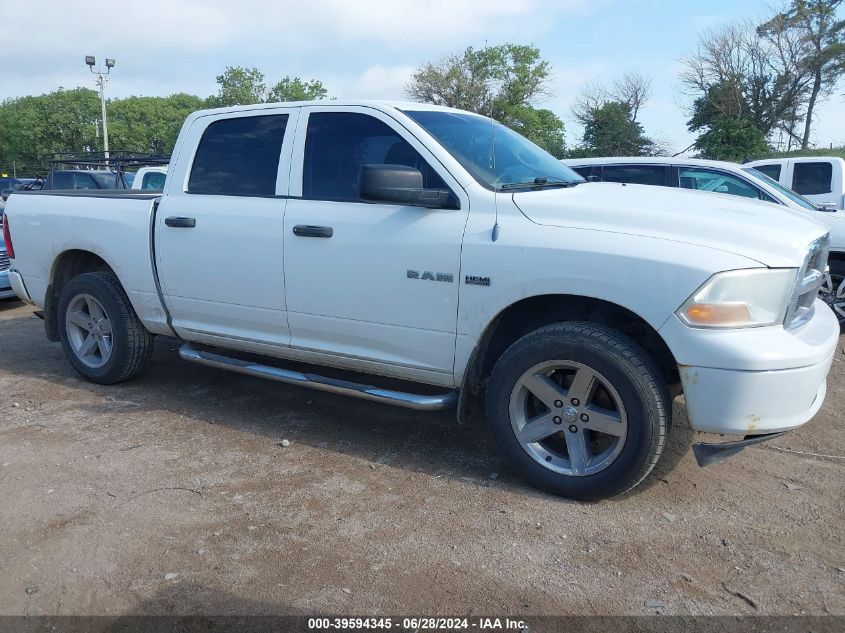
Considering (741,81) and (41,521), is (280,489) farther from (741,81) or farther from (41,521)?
(741,81)

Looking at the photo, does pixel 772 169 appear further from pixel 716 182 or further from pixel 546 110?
pixel 546 110

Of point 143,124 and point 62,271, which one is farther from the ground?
point 143,124

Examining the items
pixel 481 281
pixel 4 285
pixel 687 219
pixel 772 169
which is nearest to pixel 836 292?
pixel 772 169

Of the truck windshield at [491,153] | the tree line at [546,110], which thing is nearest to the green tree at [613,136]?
the tree line at [546,110]

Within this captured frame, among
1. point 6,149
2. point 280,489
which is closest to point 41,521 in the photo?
point 280,489

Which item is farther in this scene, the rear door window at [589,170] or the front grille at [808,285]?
the rear door window at [589,170]

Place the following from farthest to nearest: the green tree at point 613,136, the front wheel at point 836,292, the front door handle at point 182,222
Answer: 1. the green tree at point 613,136
2. the front wheel at point 836,292
3. the front door handle at point 182,222

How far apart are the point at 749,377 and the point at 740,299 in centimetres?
33

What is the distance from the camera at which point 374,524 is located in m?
3.16

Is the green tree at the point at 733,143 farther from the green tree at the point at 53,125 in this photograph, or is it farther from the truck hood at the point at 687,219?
the green tree at the point at 53,125

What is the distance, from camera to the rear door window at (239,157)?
4254 mm

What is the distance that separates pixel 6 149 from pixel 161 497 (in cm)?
7809

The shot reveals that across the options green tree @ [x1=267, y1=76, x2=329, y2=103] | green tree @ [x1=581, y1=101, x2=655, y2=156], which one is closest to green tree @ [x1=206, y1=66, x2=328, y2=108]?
green tree @ [x1=267, y1=76, x2=329, y2=103]

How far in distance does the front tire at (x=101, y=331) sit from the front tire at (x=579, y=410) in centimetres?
291
